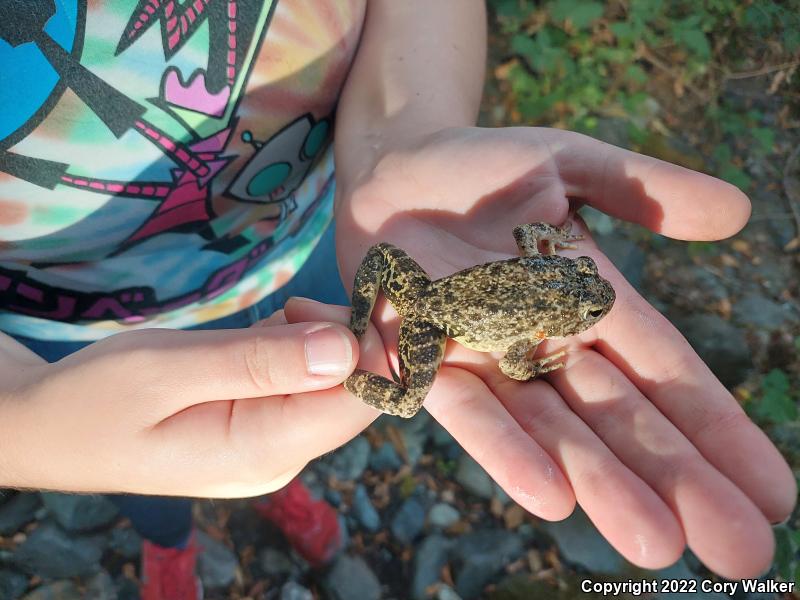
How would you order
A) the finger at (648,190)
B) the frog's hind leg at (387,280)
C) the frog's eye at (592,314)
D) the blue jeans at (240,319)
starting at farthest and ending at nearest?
1. the blue jeans at (240,319)
2. the frog's hind leg at (387,280)
3. the frog's eye at (592,314)
4. the finger at (648,190)

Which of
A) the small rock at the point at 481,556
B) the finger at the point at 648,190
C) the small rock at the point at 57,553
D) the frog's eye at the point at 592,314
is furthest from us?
the small rock at the point at 57,553

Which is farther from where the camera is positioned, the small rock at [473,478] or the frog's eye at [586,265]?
the small rock at [473,478]

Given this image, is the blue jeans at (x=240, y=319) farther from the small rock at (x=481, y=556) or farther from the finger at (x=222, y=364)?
the small rock at (x=481, y=556)

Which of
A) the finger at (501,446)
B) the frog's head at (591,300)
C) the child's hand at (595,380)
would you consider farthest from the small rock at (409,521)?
the frog's head at (591,300)

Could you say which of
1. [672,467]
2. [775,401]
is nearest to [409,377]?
[672,467]

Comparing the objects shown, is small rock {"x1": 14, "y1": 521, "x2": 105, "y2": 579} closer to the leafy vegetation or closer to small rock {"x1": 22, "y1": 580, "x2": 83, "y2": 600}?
small rock {"x1": 22, "y1": 580, "x2": 83, "y2": 600}

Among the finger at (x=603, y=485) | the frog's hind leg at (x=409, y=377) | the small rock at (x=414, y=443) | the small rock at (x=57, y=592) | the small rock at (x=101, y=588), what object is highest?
the frog's hind leg at (x=409, y=377)
